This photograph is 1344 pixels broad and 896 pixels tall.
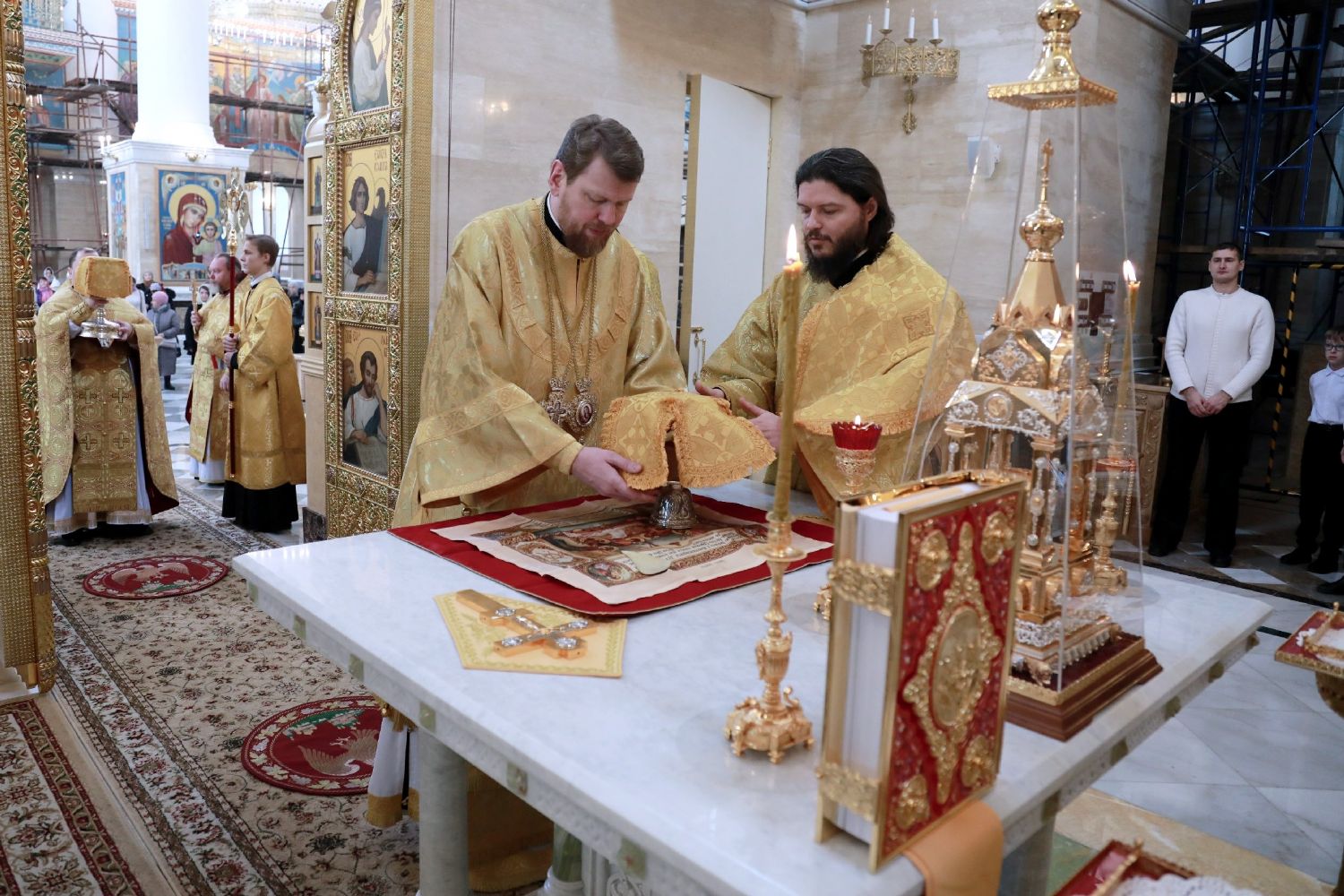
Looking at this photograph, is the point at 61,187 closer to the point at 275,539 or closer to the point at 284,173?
the point at 284,173

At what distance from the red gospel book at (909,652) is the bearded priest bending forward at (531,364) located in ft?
4.10

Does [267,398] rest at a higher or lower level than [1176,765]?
higher

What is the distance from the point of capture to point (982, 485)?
4.04ft

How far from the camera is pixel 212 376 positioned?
24.3 ft

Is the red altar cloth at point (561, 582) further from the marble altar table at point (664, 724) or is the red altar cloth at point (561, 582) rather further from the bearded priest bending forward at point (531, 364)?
the bearded priest bending forward at point (531, 364)

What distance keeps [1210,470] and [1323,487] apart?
2.49ft

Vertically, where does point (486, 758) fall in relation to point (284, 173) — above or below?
below

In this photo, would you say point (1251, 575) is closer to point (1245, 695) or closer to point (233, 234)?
point (1245, 695)

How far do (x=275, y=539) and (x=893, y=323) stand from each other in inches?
195

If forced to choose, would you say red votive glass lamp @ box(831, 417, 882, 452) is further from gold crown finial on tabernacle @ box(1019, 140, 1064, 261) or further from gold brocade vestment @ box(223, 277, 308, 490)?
gold brocade vestment @ box(223, 277, 308, 490)

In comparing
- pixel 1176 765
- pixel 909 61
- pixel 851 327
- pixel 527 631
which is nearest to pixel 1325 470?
pixel 909 61

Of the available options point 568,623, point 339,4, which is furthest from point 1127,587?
point 339,4

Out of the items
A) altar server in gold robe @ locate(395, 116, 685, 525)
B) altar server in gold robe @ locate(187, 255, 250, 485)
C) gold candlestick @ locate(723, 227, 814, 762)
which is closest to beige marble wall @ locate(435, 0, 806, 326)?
altar server in gold robe @ locate(395, 116, 685, 525)

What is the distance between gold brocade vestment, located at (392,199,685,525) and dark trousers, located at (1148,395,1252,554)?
4.95 meters
